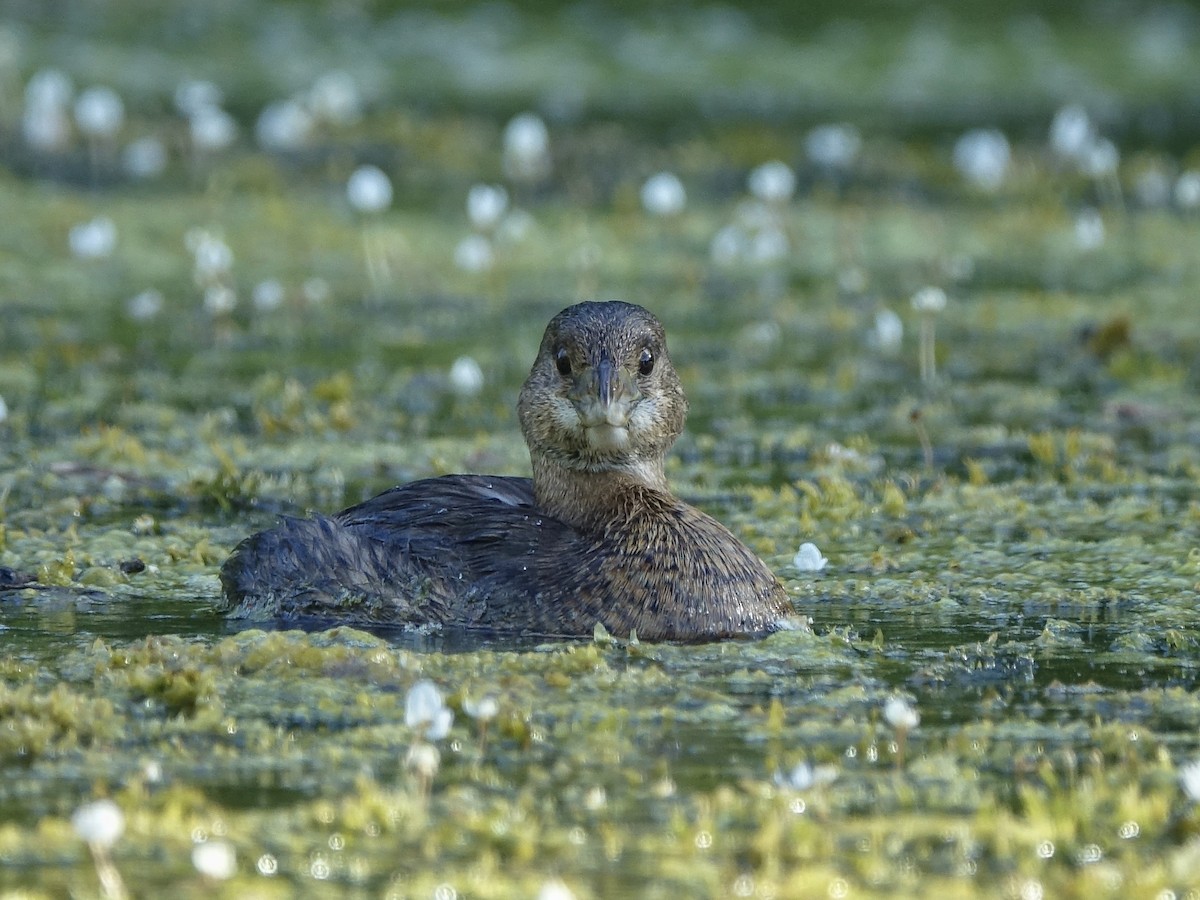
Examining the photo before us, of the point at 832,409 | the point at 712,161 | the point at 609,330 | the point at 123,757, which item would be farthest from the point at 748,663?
the point at 712,161

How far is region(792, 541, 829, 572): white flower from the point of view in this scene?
8.11 meters

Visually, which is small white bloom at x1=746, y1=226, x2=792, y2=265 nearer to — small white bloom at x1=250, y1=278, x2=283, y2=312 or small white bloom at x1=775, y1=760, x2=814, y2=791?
small white bloom at x1=250, y1=278, x2=283, y2=312

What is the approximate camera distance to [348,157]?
19.6 m

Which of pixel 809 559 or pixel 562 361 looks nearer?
pixel 562 361

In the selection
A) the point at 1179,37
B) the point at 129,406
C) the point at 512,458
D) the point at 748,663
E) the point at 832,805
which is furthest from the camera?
the point at 1179,37

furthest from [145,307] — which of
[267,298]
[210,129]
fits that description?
[210,129]

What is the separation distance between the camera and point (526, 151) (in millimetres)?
16516

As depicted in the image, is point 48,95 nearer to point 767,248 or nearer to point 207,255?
point 207,255

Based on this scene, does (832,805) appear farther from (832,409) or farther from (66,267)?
(66,267)

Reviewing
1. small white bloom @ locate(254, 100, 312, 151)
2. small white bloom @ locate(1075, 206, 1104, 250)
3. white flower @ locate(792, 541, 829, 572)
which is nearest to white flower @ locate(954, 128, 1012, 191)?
small white bloom @ locate(1075, 206, 1104, 250)

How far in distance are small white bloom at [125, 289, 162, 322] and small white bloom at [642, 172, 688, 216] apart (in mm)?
3812

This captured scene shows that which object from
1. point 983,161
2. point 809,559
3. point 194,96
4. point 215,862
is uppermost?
point 194,96

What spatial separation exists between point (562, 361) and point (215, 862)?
3430 millimetres

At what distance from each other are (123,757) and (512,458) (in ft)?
15.4
